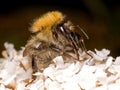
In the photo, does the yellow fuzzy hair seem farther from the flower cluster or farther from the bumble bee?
the flower cluster

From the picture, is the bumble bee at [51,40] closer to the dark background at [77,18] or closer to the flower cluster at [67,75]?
the flower cluster at [67,75]

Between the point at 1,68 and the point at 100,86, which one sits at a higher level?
the point at 1,68

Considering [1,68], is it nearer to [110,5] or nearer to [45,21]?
[45,21]

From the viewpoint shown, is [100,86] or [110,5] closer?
[100,86]

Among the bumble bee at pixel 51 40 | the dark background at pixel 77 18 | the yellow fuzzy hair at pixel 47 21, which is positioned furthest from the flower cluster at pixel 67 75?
the dark background at pixel 77 18

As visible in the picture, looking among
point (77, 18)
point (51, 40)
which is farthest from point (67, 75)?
point (77, 18)

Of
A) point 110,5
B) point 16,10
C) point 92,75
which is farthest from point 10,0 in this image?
point 92,75

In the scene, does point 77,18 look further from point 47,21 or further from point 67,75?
point 67,75

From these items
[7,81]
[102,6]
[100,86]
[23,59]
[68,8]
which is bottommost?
[100,86]
